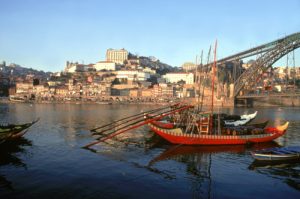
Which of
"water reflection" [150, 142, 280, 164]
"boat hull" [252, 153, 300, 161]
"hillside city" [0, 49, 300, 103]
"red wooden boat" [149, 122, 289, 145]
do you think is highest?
"hillside city" [0, 49, 300, 103]

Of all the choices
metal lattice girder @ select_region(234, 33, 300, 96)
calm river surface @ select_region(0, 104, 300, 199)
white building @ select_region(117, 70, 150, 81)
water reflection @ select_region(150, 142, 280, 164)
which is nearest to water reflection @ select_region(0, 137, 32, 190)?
calm river surface @ select_region(0, 104, 300, 199)

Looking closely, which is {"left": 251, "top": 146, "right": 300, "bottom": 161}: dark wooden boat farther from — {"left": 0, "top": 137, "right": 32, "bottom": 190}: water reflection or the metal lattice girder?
the metal lattice girder

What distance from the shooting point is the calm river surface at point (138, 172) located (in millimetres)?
17328

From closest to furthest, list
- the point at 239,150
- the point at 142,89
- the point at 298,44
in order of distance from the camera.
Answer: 1. the point at 239,150
2. the point at 298,44
3. the point at 142,89

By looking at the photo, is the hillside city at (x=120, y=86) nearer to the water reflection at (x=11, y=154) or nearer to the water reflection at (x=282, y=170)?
the water reflection at (x=11, y=154)

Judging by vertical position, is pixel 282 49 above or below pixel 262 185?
above

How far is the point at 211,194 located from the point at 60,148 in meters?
15.4

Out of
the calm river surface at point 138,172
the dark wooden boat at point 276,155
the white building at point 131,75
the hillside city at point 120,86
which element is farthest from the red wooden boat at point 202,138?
the white building at point 131,75

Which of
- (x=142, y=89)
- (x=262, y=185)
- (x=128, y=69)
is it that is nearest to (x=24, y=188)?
(x=262, y=185)

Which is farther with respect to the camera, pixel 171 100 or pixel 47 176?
pixel 171 100

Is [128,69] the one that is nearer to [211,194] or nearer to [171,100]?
[171,100]

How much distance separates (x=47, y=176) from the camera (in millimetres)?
19844

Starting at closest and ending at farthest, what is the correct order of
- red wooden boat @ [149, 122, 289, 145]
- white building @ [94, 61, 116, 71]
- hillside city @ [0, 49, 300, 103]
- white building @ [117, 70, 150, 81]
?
red wooden boat @ [149, 122, 289, 145], hillside city @ [0, 49, 300, 103], white building @ [117, 70, 150, 81], white building @ [94, 61, 116, 71]

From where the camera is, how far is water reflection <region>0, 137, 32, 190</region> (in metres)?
18.8
